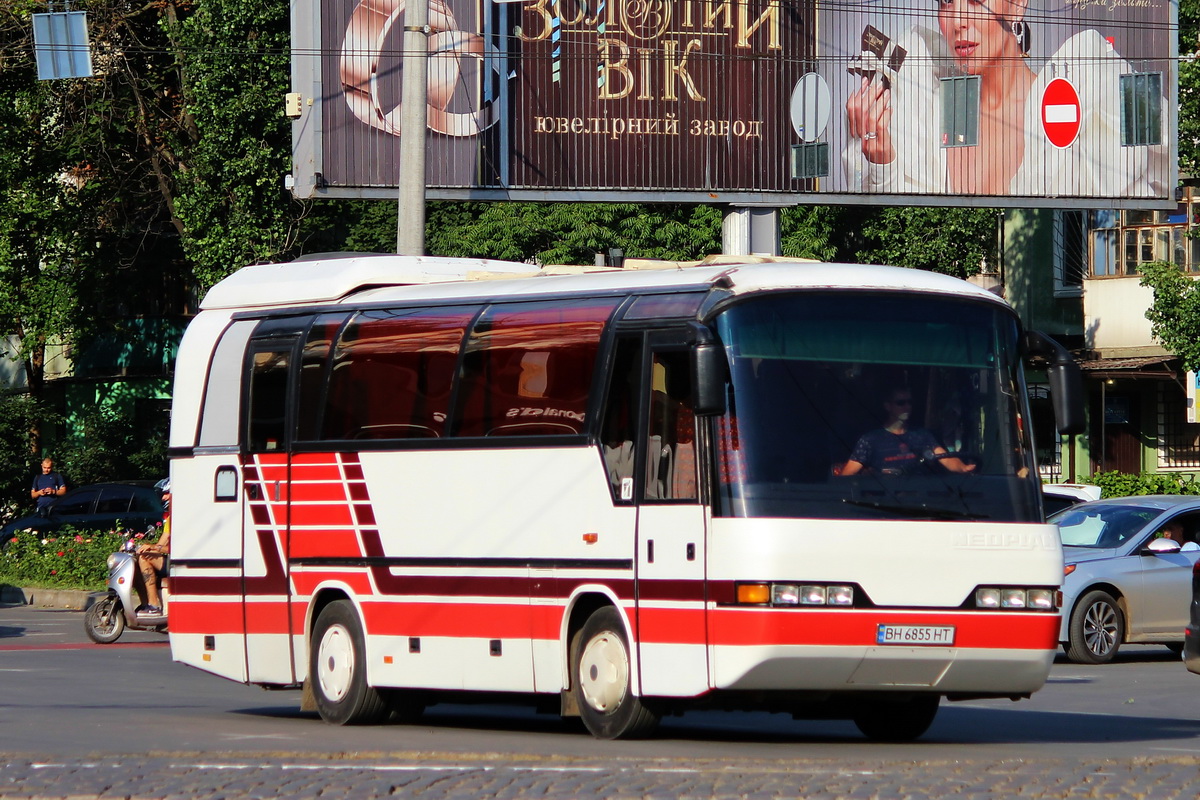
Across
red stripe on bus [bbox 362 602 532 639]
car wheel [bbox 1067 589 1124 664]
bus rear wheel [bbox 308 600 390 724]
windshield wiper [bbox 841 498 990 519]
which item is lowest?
car wheel [bbox 1067 589 1124 664]

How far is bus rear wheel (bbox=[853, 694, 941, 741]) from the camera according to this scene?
42.7 ft

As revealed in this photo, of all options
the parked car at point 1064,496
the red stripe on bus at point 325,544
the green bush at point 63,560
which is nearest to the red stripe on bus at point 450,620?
the red stripe on bus at point 325,544

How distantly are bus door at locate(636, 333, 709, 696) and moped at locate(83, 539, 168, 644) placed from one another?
11.1 m

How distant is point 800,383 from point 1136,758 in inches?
105

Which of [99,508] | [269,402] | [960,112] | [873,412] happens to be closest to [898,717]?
[873,412]

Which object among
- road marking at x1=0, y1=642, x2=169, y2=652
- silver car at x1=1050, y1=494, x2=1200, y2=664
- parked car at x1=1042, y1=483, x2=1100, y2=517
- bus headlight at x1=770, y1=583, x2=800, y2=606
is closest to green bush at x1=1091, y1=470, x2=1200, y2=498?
parked car at x1=1042, y1=483, x2=1100, y2=517

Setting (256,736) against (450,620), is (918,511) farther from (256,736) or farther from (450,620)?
(256,736)

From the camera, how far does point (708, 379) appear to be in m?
11.7

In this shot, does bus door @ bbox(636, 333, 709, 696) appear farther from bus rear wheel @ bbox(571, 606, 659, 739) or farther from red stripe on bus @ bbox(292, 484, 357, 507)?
red stripe on bus @ bbox(292, 484, 357, 507)

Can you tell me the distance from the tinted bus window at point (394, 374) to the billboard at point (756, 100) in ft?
46.8

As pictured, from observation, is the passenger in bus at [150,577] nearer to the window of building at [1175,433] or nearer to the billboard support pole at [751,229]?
the billboard support pole at [751,229]

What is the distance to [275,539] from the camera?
576 inches

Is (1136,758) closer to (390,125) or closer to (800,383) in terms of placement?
(800,383)

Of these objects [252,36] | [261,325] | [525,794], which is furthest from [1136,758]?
[252,36]
